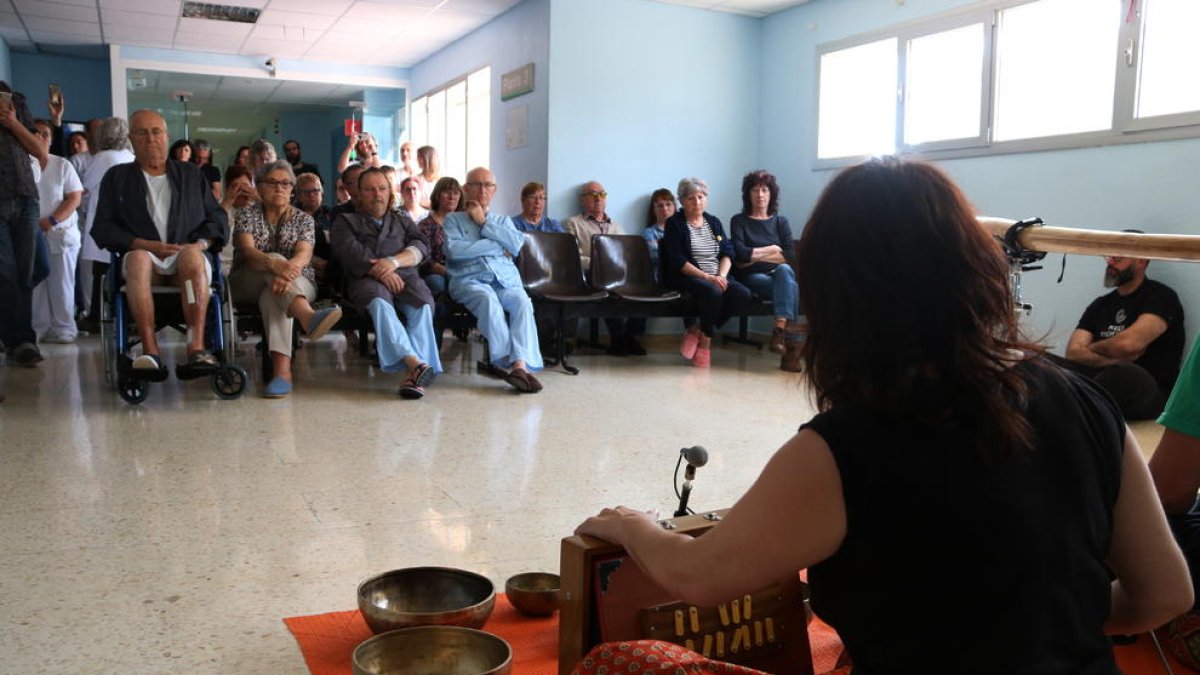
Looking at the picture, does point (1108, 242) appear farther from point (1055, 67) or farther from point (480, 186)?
point (1055, 67)

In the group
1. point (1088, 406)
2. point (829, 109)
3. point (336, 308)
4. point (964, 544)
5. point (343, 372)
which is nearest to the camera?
point (964, 544)

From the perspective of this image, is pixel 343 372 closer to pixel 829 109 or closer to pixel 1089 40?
pixel 829 109

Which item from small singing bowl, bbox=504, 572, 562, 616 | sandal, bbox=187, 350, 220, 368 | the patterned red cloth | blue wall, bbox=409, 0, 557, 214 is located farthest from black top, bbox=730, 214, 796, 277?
the patterned red cloth

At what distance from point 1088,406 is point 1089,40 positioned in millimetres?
4879

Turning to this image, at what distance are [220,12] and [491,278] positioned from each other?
4.33 meters

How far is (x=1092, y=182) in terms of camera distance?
201 inches

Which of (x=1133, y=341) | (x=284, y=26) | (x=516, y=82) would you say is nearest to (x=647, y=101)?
(x=516, y=82)

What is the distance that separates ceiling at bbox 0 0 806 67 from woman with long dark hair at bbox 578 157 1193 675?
657 cm

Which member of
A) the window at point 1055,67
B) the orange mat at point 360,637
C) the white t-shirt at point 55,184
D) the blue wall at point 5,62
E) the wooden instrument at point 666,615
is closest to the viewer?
the wooden instrument at point 666,615

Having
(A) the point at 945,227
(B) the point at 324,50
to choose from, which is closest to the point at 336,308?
(A) the point at 945,227

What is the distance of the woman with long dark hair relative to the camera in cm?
92

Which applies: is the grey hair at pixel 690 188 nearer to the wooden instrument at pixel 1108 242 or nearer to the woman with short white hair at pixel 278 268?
the woman with short white hair at pixel 278 268

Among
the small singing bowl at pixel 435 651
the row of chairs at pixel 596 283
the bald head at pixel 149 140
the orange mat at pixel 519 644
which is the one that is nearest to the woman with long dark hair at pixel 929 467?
the small singing bowl at pixel 435 651

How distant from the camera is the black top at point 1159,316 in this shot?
4496 millimetres
